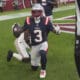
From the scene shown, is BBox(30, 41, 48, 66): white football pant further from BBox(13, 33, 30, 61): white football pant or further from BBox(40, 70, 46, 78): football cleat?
BBox(13, 33, 30, 61): white football pant

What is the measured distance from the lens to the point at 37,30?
8094mm

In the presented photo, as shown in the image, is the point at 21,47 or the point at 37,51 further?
the point at 21,47

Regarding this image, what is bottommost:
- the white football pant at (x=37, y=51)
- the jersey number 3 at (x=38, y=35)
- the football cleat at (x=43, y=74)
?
the football cleat at (x=43, y=74)

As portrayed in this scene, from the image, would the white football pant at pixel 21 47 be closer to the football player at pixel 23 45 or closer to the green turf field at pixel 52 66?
the football player at pixel 23 45

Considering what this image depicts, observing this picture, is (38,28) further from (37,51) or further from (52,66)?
(52,66)

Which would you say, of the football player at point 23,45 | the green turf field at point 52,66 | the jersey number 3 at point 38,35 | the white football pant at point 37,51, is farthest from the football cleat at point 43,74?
the football player at point 23,45

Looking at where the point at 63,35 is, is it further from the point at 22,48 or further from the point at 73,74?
the point at 73,74

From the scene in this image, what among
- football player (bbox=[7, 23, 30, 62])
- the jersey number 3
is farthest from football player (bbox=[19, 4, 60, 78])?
football player (bbox=[7, 23, 30, 62])

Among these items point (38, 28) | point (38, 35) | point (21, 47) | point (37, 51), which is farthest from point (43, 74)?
point (21, 47)

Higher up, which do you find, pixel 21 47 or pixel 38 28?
pixel 38 28

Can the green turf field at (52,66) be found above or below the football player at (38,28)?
below

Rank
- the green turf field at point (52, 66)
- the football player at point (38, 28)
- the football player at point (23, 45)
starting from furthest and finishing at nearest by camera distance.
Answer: the football player at point (23, 45), the green turf field at point (52, 66), the football player at point (38, 28)

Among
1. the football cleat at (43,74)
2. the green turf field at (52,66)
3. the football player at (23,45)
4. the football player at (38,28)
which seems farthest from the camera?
the football player at (23,45)

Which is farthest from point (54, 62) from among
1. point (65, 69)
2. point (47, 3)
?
point (47, 3)
